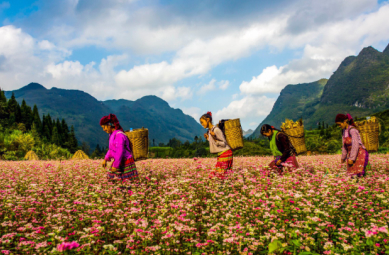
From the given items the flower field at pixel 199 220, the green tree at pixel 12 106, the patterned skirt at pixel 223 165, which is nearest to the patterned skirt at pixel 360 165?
the flower field at pixel 199 220

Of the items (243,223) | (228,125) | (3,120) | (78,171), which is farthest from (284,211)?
(3,120)

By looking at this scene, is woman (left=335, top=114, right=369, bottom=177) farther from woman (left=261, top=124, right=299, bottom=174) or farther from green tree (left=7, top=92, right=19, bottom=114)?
green tree (left=7, top=92, right=19, bottom=114)

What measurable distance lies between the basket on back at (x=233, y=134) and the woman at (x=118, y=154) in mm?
3304

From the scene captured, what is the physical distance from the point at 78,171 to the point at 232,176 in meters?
5.01

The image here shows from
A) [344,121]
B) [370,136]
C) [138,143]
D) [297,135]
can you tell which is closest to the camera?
[344,121]

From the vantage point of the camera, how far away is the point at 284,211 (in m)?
4.39

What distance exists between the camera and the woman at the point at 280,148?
7.40m

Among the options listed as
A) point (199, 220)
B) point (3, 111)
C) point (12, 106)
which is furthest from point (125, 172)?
point (12, 106)

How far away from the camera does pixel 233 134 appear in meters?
8.82

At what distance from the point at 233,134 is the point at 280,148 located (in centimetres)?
173

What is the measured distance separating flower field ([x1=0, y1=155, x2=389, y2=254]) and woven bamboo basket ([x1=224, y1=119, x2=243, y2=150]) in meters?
2.09

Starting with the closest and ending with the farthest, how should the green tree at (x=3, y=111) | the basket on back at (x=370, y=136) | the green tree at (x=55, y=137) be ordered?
the basket on back at (x=370, y=136)
the green tree at (x=3, y=111)
the green tree at (x=55, y=137)

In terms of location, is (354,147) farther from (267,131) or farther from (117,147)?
(117,147)

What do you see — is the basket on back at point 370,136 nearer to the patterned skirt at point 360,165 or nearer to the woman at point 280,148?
the patterned skirt at point 360,165
